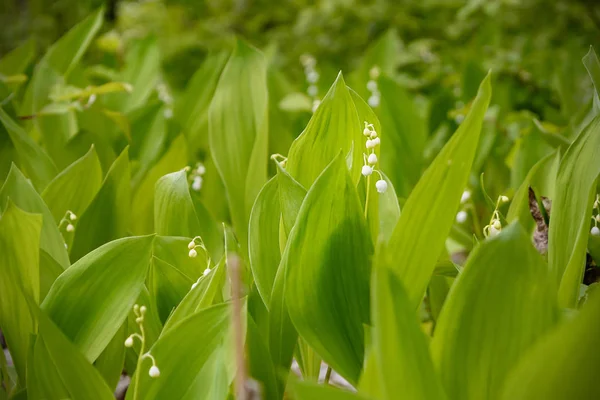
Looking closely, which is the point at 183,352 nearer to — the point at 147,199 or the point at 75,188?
the point at 75,188

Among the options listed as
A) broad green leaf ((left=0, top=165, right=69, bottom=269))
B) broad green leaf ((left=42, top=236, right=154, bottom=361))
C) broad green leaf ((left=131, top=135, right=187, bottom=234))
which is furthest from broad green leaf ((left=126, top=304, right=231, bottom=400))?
broad green leaf ((left=131, top=135, right=187, bottom=234))

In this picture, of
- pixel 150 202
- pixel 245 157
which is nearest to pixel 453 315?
pixel 245 157

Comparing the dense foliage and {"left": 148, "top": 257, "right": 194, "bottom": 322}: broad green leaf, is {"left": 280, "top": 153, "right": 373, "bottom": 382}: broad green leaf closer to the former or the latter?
the dense foliage

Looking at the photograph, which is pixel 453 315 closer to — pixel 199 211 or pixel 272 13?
pixel 199 211

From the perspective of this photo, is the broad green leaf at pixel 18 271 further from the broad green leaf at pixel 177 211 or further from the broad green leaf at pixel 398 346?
the broad green leaf at pixel 398 346

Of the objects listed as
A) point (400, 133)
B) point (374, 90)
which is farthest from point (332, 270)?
point (374, 90)

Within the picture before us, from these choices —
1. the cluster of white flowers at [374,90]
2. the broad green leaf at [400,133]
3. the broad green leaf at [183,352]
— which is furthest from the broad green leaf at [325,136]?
the cluster of white flowers at [374,90]
